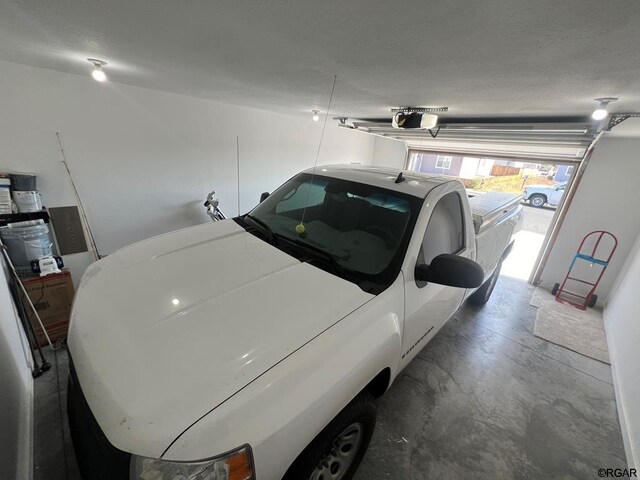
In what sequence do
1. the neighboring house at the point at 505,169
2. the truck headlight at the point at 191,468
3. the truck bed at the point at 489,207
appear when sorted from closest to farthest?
the truck headlight at the point at 191,468
the truck bed at the point at 489,207
the neighboring house at the point at 505,169

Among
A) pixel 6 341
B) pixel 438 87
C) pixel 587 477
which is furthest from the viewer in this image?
pixel 438 87

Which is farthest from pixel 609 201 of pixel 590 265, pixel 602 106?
pixel 602 106

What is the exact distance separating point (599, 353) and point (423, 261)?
3.26 meters

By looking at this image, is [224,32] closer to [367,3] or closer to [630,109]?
[367,3]

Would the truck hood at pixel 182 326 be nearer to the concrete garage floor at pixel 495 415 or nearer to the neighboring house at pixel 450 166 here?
the concrete garage floor at pixel 495 415

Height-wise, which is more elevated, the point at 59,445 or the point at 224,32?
the point at 224,32

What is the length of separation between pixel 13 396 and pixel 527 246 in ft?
29.7

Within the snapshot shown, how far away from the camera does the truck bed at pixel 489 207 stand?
270 centimetres

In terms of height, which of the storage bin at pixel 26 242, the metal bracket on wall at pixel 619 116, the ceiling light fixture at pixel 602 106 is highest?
the metal bracket on wall at pixel 619 116

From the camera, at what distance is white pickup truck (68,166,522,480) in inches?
32.9

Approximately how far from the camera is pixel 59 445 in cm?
167

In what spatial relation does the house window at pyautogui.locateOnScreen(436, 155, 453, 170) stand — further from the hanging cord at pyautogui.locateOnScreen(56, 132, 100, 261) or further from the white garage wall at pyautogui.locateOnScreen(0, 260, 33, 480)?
the white garage wall at pyautogui.locateOnScreen(0, 260, 33, 480)

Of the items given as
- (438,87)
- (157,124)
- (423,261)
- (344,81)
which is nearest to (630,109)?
(438,87)

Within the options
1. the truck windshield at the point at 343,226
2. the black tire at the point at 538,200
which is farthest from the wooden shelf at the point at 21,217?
the black tire at the point at 538,200
